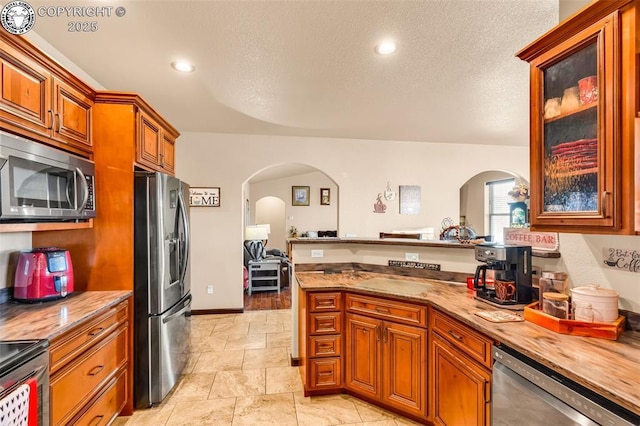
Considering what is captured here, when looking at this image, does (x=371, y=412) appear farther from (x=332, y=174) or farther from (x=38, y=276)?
(x=332, y=174)

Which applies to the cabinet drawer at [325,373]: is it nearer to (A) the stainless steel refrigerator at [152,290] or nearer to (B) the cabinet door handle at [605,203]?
(A) the stainless steel refrigerator at [152,290]

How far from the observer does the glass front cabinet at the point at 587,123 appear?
1.14m

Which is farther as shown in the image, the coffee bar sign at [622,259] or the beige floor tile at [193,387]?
the beige floor tile at [193,387]

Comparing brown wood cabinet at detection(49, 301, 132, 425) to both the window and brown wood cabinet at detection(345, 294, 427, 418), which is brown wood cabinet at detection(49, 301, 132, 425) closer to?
brown wood cabinet at detection(345, 294, 427, 418)

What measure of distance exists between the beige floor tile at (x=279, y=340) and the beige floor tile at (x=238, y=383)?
53cm

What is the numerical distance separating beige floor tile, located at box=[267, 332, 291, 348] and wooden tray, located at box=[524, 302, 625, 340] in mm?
2537

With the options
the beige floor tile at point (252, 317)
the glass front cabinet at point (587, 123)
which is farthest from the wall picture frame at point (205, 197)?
the glass front cabinet at point (587, 123)

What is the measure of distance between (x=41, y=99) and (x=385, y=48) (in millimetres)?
2219

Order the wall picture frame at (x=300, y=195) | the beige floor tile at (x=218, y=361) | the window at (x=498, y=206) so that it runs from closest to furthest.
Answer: the beige floor tile at (x=218, y=361) < the window at (x=498, y=206) < the wall picture frame at (x=300, y=195)

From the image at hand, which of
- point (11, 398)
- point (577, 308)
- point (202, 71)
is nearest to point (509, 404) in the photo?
point (577, 308)

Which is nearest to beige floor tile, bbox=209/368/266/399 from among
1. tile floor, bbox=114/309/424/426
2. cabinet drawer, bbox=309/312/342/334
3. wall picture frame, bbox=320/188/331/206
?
tile floor, bbox=114/309/424/426

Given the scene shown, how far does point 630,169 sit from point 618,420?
2.89 feet

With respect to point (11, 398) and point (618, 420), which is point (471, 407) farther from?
point (11, 398)

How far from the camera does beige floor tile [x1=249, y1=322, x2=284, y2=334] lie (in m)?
3.71
